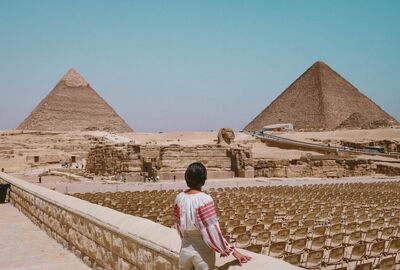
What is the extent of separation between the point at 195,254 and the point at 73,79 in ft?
440

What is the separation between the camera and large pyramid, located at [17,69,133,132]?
11475 cm

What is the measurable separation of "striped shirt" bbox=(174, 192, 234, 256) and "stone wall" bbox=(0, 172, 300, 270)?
0.17 meters

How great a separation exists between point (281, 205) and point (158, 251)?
8.70 m

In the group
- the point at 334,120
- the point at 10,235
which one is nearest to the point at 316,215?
the point at 10,235

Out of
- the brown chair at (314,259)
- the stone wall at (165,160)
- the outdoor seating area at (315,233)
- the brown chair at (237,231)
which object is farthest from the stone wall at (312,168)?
the brown chair at (314,259)

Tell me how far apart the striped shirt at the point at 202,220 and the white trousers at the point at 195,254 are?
2.4 inches

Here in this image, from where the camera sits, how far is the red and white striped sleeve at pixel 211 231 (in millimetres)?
2602

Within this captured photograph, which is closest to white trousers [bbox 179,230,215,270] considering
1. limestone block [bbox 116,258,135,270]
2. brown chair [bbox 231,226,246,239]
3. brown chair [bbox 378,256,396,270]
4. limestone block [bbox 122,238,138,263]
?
limestone block [bbox 122,238,138,263]

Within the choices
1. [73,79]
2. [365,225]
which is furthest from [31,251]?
[73,79]

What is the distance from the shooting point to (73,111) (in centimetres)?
12100

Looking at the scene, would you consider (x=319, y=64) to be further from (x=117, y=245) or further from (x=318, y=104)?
(x=117, y=245)

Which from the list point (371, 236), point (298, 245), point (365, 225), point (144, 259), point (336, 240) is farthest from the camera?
point (365, 225)

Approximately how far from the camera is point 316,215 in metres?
9.42

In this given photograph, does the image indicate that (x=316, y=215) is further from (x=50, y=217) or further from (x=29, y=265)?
(x=29, y=265)
